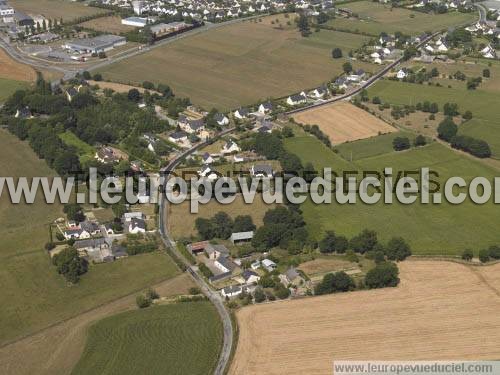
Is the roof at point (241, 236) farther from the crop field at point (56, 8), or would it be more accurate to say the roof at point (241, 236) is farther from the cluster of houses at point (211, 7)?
the crop field at point (56, 8)

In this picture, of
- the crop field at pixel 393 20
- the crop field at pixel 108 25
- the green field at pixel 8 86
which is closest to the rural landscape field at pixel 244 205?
the green field at pixel 8 86

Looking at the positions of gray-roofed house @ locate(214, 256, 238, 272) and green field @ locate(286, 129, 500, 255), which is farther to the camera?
green field @ locate(286, 129, 500, 255)

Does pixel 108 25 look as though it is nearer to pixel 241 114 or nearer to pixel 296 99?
pixel 296 99

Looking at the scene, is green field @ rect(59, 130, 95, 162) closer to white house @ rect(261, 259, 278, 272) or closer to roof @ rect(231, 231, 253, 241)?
roof @ rect(231, 231, 253, 241)

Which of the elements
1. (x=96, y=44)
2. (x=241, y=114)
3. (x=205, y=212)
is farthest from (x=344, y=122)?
(x=96, y=44)

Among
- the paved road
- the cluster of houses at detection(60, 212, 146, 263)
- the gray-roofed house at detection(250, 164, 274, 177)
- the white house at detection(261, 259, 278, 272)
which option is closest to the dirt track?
the paved road

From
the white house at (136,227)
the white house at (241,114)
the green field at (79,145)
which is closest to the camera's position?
the white house at (136,227)
